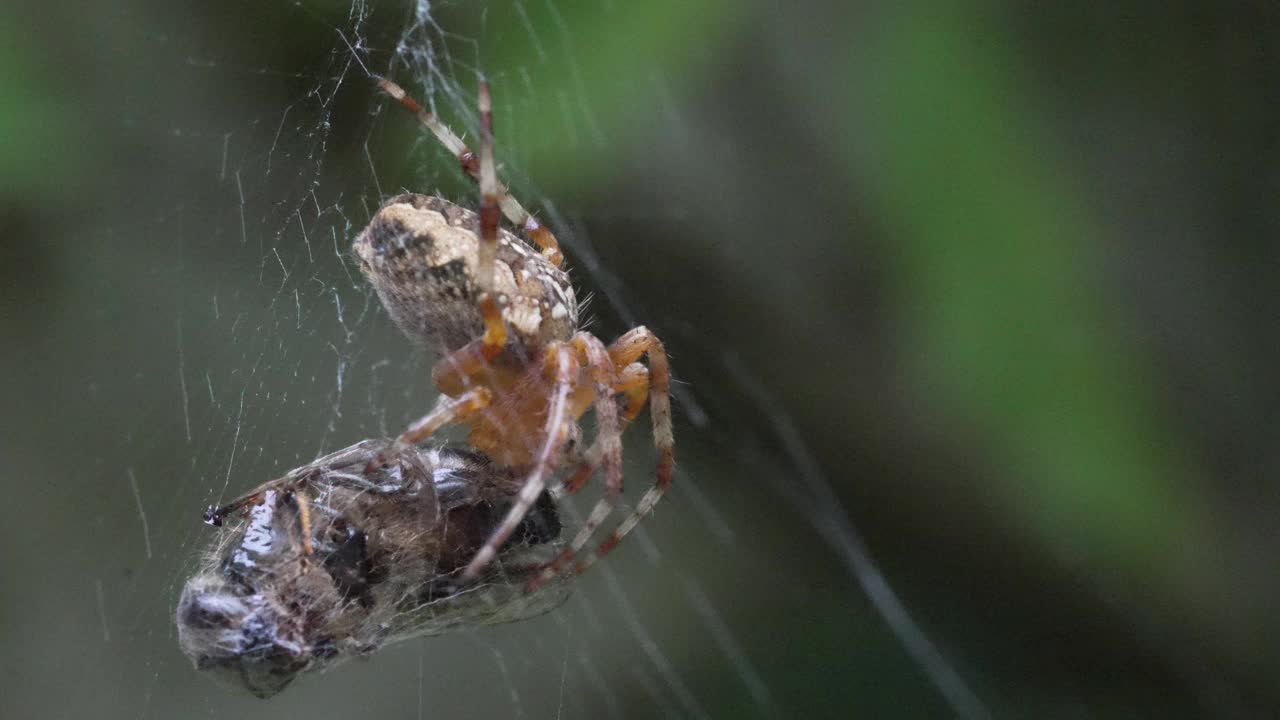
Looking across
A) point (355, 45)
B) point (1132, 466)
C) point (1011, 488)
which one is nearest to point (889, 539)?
point (1011, 488)

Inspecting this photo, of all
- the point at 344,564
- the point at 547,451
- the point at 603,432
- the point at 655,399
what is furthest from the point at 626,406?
the point at 344,564

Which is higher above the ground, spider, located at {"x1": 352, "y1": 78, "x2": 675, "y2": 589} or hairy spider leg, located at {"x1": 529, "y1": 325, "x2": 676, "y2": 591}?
spider, located at {"x1": 352, "y1": 78, "x2": 675, "y2": 589}

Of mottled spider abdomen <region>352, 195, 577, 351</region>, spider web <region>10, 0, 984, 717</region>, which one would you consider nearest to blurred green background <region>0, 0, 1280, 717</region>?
spider web <region>10, 0, 984, 717</region>

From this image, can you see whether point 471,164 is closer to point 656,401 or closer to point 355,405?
point 656,401

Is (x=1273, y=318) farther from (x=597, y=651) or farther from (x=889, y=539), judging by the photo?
(x=597, y=651)

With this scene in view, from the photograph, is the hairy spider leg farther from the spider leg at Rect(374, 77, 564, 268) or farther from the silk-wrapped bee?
the silk-wrapped bee
